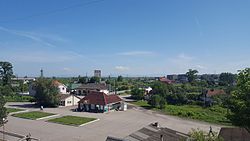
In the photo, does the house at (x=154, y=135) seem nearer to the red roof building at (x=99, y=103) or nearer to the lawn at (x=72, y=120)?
the lawn at (x=72, y=120)

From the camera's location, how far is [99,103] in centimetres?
4356

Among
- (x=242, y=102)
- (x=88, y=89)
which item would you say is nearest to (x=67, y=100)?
(x=88, y=89)

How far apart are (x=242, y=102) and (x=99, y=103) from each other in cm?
3068

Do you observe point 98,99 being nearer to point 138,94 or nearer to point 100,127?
point 100,127

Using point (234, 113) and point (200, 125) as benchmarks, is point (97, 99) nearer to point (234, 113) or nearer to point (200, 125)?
point (200, 125)

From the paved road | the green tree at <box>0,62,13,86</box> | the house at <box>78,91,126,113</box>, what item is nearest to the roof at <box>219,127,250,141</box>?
the paved road

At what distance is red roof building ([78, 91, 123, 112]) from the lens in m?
43.3

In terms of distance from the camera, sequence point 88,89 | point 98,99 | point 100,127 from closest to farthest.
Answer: point 100,127, point 98,99, point 88,89

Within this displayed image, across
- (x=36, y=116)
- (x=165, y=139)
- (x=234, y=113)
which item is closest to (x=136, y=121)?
(x=36, y=116)

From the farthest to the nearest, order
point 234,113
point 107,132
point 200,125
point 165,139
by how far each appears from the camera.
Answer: point 200,125 → point 107,132 → point 165,139 → point 234,113

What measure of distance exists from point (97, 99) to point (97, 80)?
48243mm

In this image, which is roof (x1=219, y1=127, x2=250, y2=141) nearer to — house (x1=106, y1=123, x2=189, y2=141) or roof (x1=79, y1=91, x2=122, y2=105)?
house (x1=106, y1=123, x2=189, y2=141)

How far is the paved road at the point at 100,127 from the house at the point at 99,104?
2829 millimetres

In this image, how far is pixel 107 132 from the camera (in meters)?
28.7
